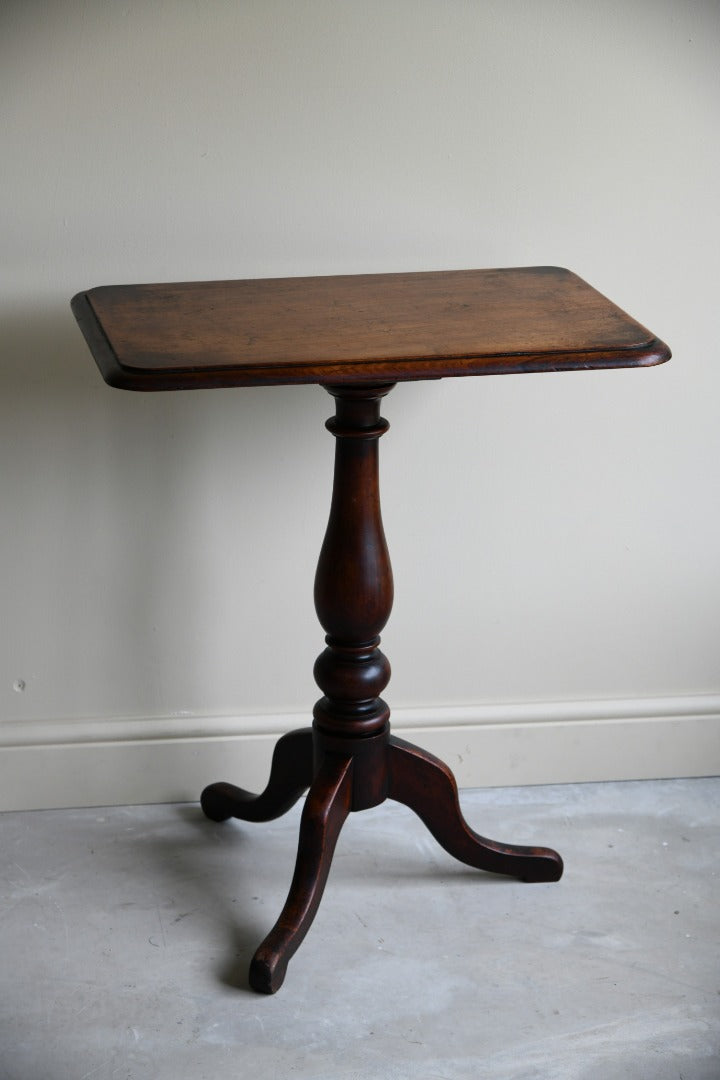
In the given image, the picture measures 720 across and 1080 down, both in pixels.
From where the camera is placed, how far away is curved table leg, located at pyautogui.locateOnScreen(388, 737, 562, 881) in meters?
1.94

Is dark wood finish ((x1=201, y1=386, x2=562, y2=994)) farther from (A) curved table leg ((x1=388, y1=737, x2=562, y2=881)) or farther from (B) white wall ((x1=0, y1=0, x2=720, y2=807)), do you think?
(B) white wall ((x1=0, y1=0, x2=720, y2=807))

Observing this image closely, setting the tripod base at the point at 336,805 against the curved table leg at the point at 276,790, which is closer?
the tripod base at the point at 336,805

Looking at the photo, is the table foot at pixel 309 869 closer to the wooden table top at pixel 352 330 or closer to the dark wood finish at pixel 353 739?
the dark wood finish at pixel 353 739

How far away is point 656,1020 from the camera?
1.71 m

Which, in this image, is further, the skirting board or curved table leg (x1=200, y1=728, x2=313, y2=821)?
the skirting board

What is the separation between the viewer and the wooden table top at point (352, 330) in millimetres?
1436

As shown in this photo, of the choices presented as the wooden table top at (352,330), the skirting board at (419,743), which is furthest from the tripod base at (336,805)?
the wooden table top at (352,330)

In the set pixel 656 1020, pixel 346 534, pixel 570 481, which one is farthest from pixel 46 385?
pixel 656 1020

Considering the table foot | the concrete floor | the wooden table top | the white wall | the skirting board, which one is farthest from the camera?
the skirting board

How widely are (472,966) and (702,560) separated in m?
0.89

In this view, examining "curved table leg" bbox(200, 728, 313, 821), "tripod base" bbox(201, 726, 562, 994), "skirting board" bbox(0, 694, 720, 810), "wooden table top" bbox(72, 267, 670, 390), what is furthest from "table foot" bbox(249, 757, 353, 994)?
"wooden table top" bbox(72, 267, 670, 390)

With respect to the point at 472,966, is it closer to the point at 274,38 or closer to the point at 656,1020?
the point at 656,1020

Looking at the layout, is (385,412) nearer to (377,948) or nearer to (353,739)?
(353,739)

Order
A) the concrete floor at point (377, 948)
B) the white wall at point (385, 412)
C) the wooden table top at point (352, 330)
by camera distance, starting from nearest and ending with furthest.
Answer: the wooden table top at point (352, 330)
the concrete floor at point (377, 948)
the white wall at point (385, 412)
